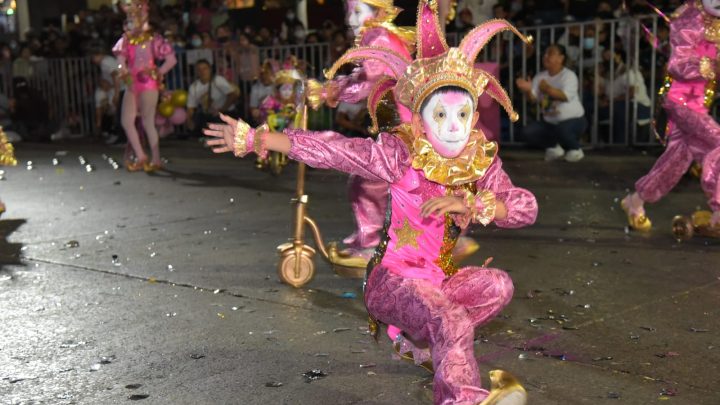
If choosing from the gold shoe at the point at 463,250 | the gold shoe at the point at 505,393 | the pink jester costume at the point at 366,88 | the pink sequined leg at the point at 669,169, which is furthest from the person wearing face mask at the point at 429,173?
the pink sequined leg at the point at 669,169

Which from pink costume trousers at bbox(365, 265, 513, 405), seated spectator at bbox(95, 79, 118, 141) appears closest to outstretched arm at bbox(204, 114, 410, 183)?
pink costume trousers at bbox(365, 265, 513, 405)

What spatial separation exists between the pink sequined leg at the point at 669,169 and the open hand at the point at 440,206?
3614 mm

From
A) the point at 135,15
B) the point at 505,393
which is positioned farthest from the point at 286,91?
the point at 505,393

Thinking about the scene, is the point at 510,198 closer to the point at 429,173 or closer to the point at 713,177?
the point at 429,173

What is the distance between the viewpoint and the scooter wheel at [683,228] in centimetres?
648

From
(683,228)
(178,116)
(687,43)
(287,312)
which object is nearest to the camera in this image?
(287,312)

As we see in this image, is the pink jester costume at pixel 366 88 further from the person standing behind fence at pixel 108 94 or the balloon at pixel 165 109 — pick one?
the person standing behind fence at pixel 108 94

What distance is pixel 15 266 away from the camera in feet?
20.6

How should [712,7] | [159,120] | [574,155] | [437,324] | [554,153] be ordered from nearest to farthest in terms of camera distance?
1. [437,324]
2. [712,7]
3. [574,155]
4. [554,153]
5. [159,120]

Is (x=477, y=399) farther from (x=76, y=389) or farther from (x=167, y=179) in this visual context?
(x=167, y=179)

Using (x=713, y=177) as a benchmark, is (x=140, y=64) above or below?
above

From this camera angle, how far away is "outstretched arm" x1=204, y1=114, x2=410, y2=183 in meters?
3.51

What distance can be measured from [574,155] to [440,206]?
8.03 m

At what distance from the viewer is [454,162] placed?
3551 mm
